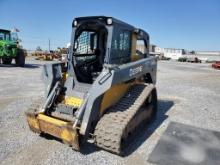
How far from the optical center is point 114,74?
4.12 m

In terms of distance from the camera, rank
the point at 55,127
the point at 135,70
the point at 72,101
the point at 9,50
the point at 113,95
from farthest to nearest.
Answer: the point at 9,50
the point at 135,70
the point at 72,101
the point at 113,95
the point at 55,127

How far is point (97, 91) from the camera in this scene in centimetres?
409

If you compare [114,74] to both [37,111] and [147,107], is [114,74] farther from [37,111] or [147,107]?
[147,107]

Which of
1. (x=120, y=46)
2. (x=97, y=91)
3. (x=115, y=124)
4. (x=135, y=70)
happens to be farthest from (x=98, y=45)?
(x=115, y=124)

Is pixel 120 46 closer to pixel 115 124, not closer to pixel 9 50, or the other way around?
pixel 115 124

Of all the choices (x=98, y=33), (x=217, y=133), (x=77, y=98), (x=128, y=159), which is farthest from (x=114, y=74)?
(x=217, y=133)

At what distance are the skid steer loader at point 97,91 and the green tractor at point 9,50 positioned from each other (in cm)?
1397

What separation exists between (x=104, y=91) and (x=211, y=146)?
246cm

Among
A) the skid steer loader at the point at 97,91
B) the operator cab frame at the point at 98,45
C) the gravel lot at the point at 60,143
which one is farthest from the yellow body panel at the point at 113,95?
the gravel lot at the point at 60,143

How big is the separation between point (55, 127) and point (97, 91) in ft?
3.09

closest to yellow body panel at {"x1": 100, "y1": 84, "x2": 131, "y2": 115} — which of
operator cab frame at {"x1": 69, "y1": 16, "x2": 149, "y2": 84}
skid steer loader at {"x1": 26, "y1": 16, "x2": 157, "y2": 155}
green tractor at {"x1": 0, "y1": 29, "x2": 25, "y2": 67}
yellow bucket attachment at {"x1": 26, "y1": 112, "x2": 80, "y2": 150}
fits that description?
skid steer loader at {"x1": 26, "y1": 16, "x2": 157, "y2": 155}

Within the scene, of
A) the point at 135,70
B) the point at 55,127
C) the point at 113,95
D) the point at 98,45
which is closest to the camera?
the point at 55,127

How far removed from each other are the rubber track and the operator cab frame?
2.74 feet

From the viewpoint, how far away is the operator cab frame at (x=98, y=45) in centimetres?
472
